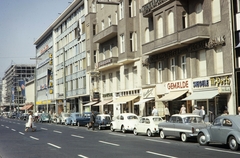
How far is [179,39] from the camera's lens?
31.2 meters

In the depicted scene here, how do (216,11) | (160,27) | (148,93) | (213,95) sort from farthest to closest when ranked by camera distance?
(148,93) < (160,27) < (216,11) < (213,95)

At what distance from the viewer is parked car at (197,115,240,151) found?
16.6m

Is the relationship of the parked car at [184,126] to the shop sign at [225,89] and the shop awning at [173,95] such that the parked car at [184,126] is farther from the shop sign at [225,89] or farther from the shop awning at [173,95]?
the shop awning at [173,95]

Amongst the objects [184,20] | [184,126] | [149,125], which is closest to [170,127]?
Answer: [184,126]

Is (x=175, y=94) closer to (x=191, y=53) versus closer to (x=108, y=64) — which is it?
(x=191, y=53)

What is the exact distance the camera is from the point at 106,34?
4691 cm

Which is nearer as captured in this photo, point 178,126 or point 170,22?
point 178,126

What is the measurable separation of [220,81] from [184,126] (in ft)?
25.4

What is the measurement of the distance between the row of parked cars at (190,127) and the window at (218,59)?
618 cm

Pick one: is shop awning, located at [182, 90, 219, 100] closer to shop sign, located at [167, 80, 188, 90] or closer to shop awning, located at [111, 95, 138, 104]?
shop sign, located at [167, 80, 188, 90]

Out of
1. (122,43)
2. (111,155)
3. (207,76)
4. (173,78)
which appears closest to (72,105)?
(122,43)

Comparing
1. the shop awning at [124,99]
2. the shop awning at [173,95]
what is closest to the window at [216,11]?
the shop awning at [173,95]

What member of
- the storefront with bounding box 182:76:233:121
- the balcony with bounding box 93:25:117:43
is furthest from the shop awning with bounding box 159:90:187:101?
the balcony with bounding box 93:25:117:43

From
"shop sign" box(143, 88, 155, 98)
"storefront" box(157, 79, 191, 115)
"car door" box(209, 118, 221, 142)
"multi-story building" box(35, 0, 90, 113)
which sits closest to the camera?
"car door" box(209, 118, 221, 142)
